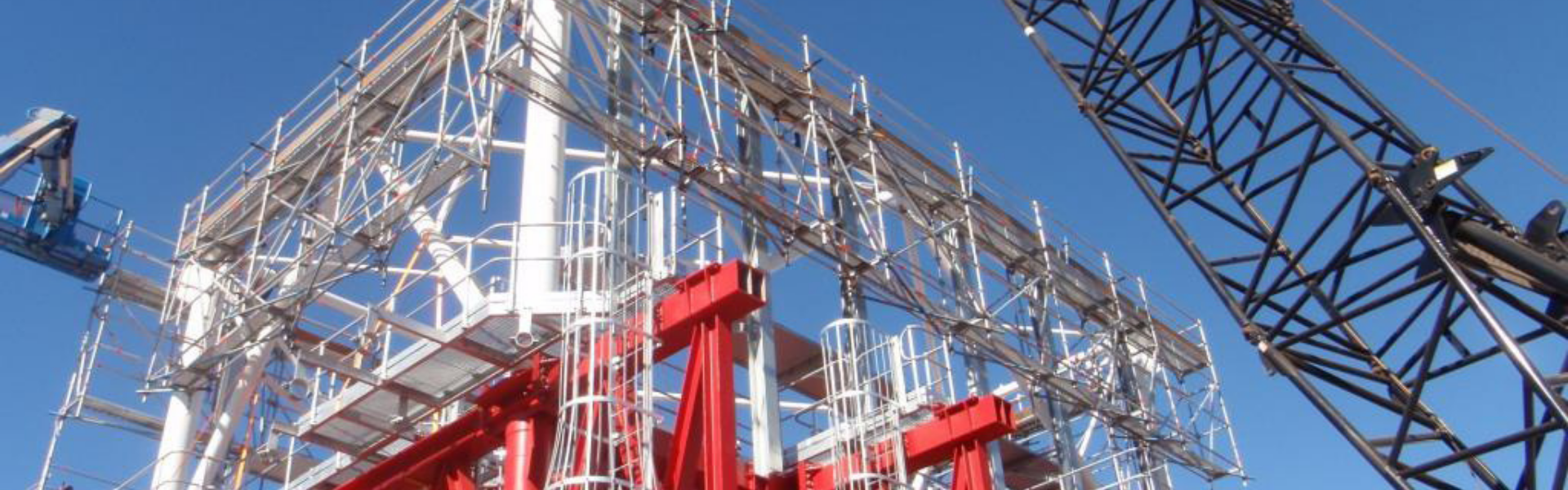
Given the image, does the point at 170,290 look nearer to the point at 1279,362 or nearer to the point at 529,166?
the point at 529,166

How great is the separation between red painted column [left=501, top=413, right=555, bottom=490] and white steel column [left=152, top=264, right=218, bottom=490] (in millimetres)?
7737

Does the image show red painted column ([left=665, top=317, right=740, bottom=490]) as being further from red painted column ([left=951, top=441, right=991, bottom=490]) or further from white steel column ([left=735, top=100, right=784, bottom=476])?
red painted column ([left=951, top=441, right=991, bottom=490])

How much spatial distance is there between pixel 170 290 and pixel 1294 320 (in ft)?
61.6

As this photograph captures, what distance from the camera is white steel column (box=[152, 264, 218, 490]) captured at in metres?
25.3

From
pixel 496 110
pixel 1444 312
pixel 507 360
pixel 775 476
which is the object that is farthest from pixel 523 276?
pixel 1444 312

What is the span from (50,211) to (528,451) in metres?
14.7

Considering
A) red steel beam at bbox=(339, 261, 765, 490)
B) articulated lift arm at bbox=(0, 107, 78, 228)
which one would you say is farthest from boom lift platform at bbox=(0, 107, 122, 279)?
red steel beam at bbox=(339, 261, 765, 490)

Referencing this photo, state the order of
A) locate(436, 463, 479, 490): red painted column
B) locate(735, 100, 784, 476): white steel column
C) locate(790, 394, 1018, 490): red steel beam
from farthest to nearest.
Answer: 1. locate(790, 394, 1018, 490): red steel beam
2. locate(735, 100, 784, 476): white steel column
3. locate(436, 463, 479, 490): red painted column

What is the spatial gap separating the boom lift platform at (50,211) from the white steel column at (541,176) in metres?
11.6

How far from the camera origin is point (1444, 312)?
15.6 m

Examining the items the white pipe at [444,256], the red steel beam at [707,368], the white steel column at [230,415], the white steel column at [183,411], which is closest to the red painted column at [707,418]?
the red steel beam at [707,368]

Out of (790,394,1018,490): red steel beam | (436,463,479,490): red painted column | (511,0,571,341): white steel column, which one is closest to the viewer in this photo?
(511,0,571,341): white steel column

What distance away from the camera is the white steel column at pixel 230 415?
24891 mm

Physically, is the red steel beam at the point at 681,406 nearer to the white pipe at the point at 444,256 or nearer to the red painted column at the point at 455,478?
the red painted column at the point at 455,478
